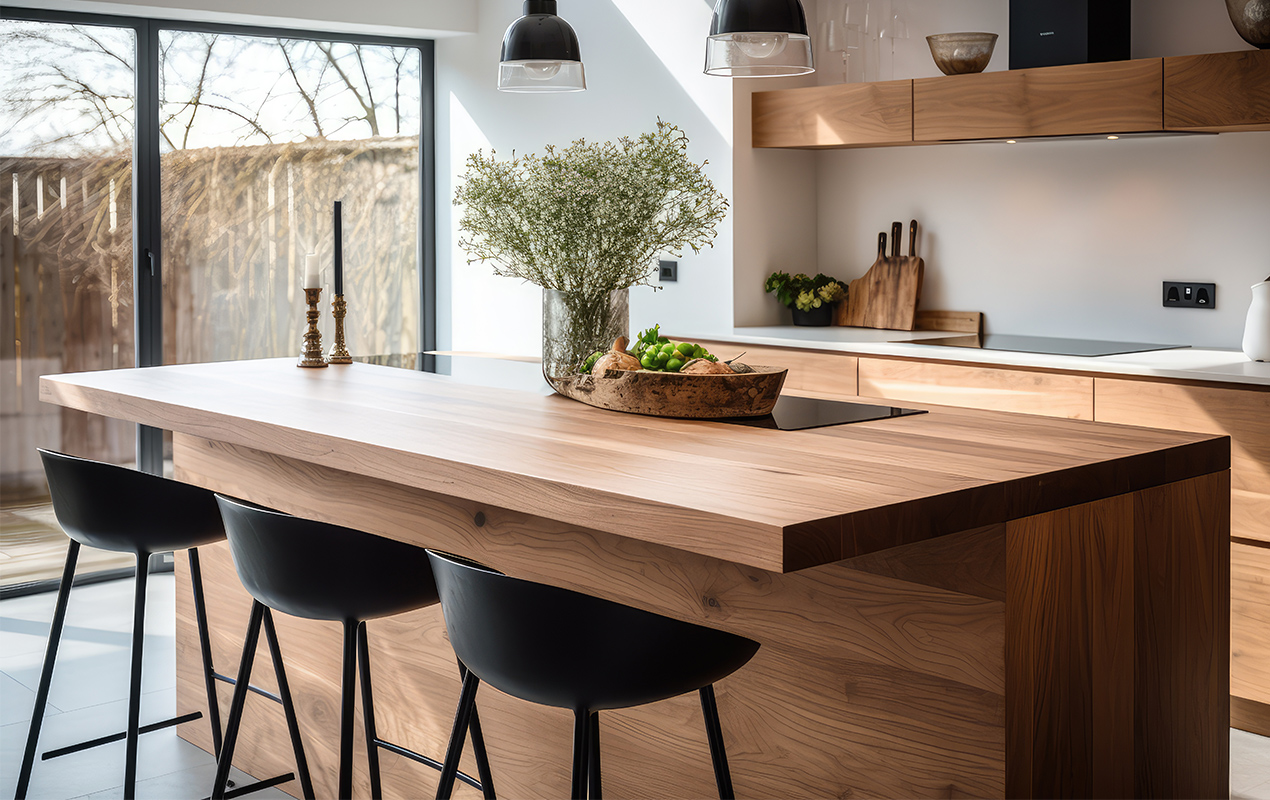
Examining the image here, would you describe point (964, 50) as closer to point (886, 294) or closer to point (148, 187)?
point (886, 294)

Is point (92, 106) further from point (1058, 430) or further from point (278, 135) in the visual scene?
point (1058, 430)

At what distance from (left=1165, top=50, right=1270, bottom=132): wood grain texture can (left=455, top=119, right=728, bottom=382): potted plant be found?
1819 mm

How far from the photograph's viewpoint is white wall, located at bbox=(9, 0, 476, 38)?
4730mm

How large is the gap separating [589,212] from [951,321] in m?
2.52

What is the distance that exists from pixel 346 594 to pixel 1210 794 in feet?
4.97

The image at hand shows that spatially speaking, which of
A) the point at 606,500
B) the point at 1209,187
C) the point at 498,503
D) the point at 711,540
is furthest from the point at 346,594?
the point at 1209,187

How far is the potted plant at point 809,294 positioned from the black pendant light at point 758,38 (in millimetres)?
2223

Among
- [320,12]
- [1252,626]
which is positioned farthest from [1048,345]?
[320,12]

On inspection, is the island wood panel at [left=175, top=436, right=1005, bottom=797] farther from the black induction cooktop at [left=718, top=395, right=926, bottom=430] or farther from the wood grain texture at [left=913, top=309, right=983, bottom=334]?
the wood grain texture at [left=913, top=309, right=983, bottom=334]

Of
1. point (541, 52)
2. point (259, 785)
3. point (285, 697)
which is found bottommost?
point (259, 785)

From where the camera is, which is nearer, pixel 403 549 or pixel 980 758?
pixel 980 758

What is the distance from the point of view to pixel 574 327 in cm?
264

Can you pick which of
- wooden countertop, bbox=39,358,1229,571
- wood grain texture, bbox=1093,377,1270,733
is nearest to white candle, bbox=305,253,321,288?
wooden countertop, bbox=39,358,1229,571

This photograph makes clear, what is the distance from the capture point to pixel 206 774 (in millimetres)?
3115
